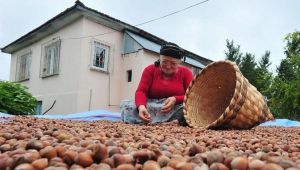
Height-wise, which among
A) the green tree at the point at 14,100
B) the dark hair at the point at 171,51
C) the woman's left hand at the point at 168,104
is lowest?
the woman's left hand at the point at 168,104

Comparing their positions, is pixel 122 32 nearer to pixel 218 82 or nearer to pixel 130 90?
pixel 130 90

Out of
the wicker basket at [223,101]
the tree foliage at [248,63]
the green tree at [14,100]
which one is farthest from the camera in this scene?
the tree foliage at [248,63]

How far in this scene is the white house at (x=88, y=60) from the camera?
8.08 meters

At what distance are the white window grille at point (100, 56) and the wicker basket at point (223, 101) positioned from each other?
507 centimetres

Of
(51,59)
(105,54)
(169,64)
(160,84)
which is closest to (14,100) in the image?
(105,54)

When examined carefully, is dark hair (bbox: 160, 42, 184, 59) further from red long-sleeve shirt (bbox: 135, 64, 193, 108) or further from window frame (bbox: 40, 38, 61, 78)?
window frame (bbox: 40, 38, 61, 78)

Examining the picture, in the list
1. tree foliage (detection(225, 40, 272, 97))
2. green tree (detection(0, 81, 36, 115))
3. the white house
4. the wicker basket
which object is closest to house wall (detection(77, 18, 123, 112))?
the white house

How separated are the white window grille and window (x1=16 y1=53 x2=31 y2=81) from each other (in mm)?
3070

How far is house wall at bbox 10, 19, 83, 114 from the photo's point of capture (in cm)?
815

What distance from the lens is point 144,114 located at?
3.19m

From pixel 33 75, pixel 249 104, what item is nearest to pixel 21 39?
pixel 33 75

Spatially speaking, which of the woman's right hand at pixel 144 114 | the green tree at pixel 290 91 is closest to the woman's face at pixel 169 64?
the woman's right hand at pixel 144 114

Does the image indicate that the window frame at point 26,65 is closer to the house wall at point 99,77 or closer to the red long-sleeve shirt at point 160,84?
the house wall at point 99,77

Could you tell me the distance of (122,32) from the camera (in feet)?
29.3
